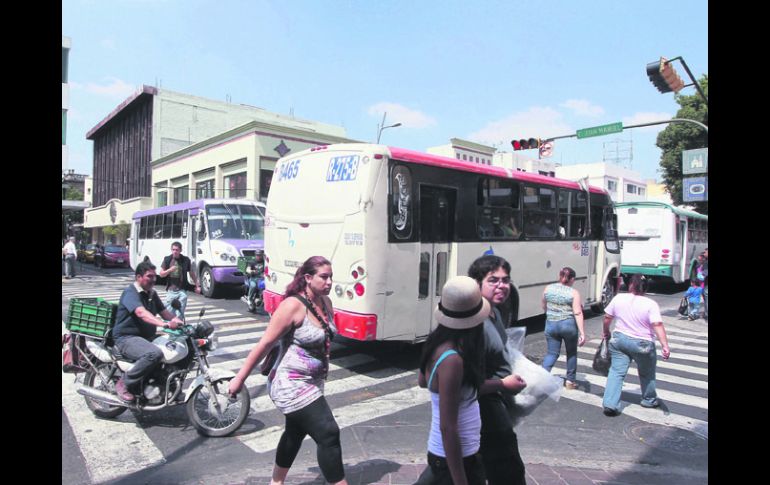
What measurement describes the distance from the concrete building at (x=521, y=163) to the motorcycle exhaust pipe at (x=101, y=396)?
5145cm

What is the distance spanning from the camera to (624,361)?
5.80 metres

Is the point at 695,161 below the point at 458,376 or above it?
above

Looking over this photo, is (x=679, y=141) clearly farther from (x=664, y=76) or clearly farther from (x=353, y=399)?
(x=353, y=399)

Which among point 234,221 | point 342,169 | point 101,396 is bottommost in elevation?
point 101,396

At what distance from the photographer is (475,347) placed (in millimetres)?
2672

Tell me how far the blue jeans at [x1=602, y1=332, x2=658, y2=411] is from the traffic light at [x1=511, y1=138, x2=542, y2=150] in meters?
11.5

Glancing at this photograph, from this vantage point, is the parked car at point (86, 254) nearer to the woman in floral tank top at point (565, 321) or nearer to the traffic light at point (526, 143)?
the traffic light at point (526, 143)

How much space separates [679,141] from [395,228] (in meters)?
29.5

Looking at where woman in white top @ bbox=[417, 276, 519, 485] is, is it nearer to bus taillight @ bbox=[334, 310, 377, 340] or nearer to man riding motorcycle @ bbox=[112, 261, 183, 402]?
man riding motorcycle @ bbox=[112, 261, 183, 402]

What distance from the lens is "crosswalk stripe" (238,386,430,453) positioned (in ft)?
15.8

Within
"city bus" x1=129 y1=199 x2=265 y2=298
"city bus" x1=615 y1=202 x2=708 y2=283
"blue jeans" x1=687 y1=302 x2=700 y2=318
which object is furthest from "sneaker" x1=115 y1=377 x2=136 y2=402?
"city bus" x1=615 y1=202 x2=708 y2=283

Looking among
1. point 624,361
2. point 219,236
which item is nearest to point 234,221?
point 219,236
